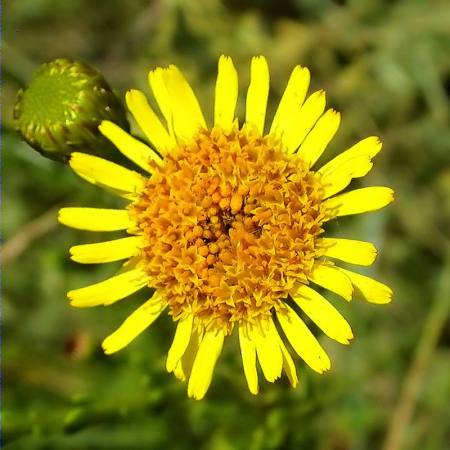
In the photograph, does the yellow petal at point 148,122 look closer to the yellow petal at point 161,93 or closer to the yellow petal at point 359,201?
the yellow petal at point 161,93

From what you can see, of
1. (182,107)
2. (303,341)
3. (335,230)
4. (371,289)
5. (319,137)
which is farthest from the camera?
(335,230)

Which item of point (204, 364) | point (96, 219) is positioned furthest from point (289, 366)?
point (96, 219)

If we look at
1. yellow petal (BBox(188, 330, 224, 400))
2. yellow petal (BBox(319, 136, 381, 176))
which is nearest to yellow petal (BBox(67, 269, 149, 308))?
yellow petal (BBox(188, 330, 224, 400))

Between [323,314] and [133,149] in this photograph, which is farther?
[133,149]

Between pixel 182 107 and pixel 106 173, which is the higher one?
pixel 182 107

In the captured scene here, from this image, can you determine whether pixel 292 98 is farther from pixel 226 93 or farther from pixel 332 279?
pixel 332 279

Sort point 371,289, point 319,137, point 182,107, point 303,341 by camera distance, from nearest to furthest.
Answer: point 371,289
point 303,341
point 319,137
point 182,107

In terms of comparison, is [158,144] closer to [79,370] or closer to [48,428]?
[48,428]

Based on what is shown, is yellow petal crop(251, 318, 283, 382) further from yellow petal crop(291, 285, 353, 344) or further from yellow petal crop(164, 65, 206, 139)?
yellow petal crop(164, 65, 206, 139)
